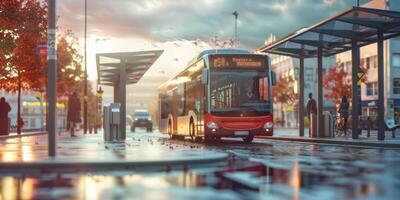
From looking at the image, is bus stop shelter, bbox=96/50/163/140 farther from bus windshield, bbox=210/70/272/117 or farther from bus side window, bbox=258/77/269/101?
bus side window, bbox=258/77/269/101

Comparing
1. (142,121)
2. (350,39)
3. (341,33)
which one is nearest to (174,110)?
(350,39)

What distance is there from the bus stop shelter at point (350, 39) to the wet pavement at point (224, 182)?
935 cm

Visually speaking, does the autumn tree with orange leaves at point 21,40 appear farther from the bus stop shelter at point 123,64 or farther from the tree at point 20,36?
the bus stop shelter at point 123,64

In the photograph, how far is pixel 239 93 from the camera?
24188mm

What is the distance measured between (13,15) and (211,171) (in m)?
20.6

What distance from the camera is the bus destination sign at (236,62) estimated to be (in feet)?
80.2

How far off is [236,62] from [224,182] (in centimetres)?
1463

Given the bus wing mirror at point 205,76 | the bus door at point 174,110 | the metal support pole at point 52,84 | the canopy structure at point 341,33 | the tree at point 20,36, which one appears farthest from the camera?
the bus door at point 174,110

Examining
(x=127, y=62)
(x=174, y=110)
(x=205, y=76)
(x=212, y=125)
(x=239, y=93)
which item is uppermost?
(x=127, y=62)

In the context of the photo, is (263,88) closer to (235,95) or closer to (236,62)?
(235,95)

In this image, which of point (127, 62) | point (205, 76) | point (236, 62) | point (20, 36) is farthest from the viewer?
point (20, 36)

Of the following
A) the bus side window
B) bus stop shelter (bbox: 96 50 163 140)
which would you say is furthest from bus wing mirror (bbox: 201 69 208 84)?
bus stop shelter (bbox: 96 50 163 140)

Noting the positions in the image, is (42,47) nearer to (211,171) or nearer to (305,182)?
(211,171)

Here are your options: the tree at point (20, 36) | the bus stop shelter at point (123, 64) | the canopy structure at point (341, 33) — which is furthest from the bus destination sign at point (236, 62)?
the tree at point (20, 36)
